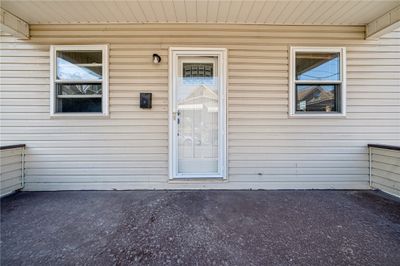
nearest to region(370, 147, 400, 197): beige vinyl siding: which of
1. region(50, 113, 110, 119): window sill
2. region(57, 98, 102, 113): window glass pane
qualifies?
region(50, 113, 110, 119): window sill

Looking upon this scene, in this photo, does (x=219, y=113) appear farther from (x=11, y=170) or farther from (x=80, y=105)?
(x=11, y=170)

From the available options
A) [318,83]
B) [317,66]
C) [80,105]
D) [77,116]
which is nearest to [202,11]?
[317,66]

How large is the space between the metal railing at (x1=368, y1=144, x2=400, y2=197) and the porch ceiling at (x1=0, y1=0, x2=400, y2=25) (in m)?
2.00

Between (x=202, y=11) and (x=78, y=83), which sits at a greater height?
(x=202, y=11)

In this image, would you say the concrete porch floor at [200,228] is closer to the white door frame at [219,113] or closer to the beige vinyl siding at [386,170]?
the beige vinyl siding at [386,170]

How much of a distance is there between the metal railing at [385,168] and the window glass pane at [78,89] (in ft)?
14.7

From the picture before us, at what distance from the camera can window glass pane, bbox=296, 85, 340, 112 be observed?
3.30 m

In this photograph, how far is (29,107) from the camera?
3213mm

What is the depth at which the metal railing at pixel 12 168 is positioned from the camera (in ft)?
9.85

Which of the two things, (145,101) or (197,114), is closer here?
(145,101)

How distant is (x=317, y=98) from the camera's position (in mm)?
3314

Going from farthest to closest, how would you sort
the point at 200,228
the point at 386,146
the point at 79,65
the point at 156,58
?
the point at 79,65 < the point at 156,58 < the point at 386,146 < the point at 200,228

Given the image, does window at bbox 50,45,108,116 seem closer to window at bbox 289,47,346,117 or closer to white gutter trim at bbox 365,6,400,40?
window at bbox 289,47,346,117

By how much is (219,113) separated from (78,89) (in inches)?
90.7
